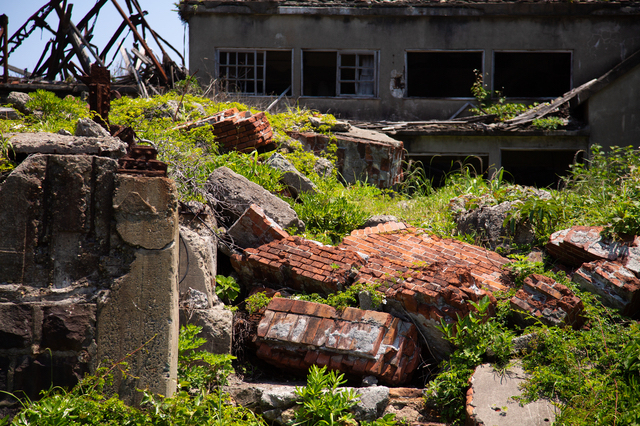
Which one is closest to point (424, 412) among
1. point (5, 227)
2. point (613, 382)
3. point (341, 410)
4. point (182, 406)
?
point (341, 410)

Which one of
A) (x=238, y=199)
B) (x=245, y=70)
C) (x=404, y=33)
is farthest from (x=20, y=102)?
(x=404, y=33)

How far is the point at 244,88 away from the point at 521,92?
26.5 ft

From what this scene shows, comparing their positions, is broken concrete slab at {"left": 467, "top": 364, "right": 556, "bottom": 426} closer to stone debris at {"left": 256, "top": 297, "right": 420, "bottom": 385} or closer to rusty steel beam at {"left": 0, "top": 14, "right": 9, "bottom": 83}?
stone debris at {"left": 256, "top": 297, "right": 420, "bottom": 385}

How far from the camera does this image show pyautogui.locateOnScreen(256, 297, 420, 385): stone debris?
3.71 m

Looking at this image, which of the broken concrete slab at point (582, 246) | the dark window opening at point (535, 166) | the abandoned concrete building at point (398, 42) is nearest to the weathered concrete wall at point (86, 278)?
the broken concrete slab at point (582, 246)

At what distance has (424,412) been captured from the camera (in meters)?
3.46

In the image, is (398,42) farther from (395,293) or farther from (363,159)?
(395,293)

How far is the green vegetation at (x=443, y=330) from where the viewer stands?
285 centimetres

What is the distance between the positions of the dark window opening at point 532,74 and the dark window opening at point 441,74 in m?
0.84

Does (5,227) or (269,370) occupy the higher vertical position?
(5,227)

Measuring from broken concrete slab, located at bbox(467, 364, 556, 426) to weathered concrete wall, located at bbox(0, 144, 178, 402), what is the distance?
2.06 m

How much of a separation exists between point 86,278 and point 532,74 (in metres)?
13.7

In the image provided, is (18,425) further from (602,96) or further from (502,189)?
(602,96)

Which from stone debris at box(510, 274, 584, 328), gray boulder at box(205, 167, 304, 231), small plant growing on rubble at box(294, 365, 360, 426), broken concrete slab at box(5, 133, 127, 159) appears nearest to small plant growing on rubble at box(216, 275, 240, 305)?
gray boulder at box(205, 167, 304, 231)
